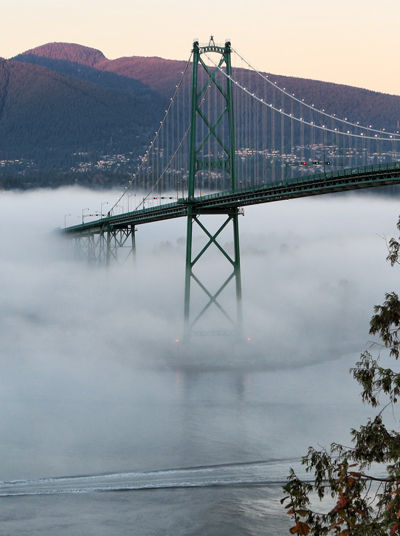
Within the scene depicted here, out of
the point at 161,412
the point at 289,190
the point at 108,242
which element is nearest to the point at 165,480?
the point at 161,412

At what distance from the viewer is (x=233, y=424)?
48.0 meters

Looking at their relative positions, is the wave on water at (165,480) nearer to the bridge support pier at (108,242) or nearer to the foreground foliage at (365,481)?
the foreground foliage at (365,481)

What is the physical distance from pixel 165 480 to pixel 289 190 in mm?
20855

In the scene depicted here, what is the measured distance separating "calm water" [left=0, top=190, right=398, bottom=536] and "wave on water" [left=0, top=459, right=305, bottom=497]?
0.07 m

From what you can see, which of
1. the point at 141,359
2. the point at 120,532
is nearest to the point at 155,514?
the point at 120,532

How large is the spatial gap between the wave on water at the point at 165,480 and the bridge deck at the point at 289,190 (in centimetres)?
1335

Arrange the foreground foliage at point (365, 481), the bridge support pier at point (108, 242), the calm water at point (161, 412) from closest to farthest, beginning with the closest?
the foreground foliage at point (365, 481), the calm water at point (161, 412), the bridge support pier at point (108, 242)

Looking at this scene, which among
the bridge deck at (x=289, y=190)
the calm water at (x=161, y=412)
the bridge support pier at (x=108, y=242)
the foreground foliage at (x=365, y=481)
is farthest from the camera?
the bridge support pier at (x=108, y=242)

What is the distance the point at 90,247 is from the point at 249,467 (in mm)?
80606

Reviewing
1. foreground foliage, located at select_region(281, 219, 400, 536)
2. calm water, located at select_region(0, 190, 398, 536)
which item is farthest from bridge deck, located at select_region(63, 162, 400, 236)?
foreground foliage, located at select_region(281, 219, 400, 536)

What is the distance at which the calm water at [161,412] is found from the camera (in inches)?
1355

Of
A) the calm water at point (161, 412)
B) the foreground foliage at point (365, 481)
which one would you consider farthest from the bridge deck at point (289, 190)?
the foreground foliage at point (365, 481)

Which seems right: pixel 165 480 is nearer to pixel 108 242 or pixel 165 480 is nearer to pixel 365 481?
pixel 365 481

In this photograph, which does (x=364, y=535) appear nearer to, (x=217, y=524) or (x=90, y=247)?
(x=217, y=524)
